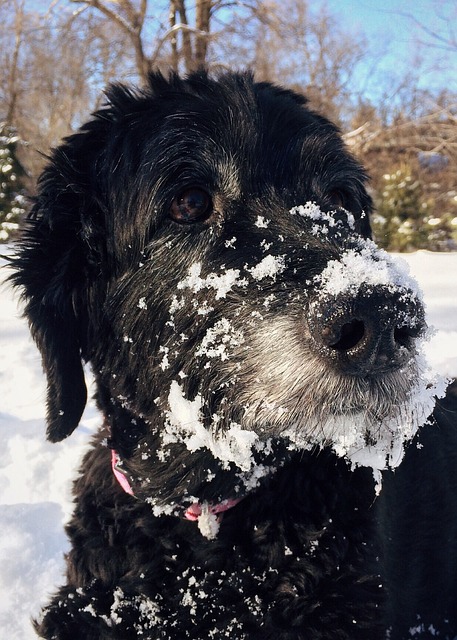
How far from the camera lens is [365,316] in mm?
1415

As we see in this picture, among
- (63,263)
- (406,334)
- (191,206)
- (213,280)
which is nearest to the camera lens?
(406,334)

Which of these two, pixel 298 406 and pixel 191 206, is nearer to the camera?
pixel 298 406

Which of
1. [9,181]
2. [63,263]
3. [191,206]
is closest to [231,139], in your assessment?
[191,206]

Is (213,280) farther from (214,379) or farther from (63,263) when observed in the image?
(63,263)

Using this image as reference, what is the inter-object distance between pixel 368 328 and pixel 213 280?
0.65 meters

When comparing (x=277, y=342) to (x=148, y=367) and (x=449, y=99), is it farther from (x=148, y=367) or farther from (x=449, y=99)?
(x=449, y=99)

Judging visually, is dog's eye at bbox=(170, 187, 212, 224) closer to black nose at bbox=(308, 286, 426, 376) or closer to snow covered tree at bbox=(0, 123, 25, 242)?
black nose at bbox=(308, 286, 426, 376)

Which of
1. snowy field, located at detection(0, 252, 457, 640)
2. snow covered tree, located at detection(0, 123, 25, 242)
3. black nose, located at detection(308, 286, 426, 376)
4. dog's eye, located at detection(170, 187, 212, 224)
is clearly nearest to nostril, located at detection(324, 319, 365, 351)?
black nose, located at detection(308, 286, 426, 376)

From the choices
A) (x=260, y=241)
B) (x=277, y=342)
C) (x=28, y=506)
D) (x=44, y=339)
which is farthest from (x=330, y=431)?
(x=28, y=506)

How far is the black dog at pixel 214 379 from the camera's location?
1775mm

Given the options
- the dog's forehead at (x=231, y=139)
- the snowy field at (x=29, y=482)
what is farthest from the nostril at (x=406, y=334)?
the snowy field at (x=29, y=482)

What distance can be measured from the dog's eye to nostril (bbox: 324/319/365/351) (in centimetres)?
78

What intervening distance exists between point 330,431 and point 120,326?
930 mm

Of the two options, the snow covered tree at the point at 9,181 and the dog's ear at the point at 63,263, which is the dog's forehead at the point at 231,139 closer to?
the dog's ear at the point at 63,263
